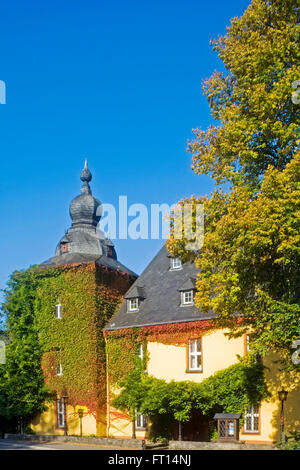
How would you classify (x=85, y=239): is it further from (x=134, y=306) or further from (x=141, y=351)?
(x=141, y=351)

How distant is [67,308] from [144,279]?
4.49 metres

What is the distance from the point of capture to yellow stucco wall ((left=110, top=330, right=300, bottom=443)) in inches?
955

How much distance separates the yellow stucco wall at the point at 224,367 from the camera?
2427cm

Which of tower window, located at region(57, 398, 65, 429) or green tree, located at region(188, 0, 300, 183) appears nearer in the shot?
green tree, located at region(188, 0, 300, 183)

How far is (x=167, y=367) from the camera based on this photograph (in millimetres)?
29047

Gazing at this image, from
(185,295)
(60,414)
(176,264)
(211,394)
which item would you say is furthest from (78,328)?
(211,394)

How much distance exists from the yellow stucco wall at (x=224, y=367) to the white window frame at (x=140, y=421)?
565 millimetres

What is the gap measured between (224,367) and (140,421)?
5.75 m

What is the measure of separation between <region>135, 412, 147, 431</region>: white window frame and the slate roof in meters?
4.37

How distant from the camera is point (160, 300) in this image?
102 feet

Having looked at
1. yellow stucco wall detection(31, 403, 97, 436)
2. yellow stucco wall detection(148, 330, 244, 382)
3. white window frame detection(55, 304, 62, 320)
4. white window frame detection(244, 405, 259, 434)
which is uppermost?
white window frame detection(55, 304, 62, 320)

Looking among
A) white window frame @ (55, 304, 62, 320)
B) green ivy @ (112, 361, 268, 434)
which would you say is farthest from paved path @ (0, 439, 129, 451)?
white window frame @ (55, 304, 62, 320)

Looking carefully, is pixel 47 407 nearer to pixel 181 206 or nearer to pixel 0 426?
pixel 0 426

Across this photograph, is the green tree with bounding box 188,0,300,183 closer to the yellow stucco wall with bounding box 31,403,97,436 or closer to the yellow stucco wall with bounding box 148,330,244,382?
the yellow stucco wall with bounding box 148,330,244,382
